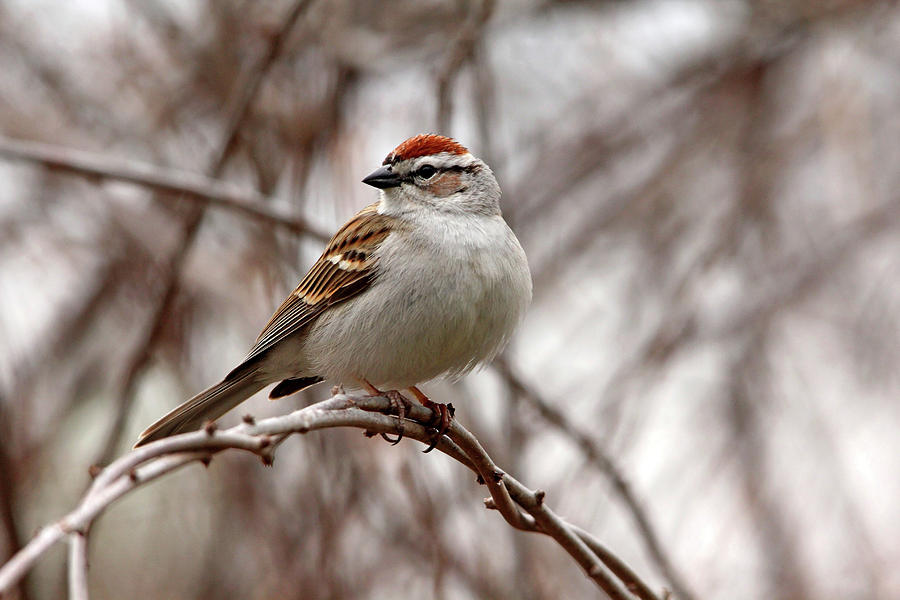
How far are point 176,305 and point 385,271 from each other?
87.1 inches

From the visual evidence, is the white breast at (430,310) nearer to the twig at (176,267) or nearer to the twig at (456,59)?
the twig at (456,59)

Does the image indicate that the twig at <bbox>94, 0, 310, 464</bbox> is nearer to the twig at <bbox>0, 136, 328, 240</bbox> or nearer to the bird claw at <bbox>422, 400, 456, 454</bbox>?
the twig at <bbox>0, 136, 328, 240</bbox>

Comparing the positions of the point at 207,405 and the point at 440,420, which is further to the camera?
the point at 207,405

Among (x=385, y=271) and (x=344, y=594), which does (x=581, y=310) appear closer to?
(x=344, y=594)

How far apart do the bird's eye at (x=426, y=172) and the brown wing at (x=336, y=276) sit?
0.83ft

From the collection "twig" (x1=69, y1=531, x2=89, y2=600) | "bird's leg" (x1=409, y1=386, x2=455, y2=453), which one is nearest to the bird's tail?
"bird's leg" (x1=409, y1=386, x2=455, y2=453)

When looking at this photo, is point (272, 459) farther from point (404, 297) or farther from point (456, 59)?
point (456, 59)

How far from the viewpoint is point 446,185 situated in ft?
14.3

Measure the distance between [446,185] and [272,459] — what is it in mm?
2605

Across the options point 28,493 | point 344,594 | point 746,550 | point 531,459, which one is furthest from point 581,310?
point 28,493

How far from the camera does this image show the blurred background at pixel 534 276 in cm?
549

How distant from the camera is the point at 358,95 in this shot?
6512mm

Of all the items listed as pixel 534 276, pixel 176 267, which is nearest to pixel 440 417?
pixel 176 267

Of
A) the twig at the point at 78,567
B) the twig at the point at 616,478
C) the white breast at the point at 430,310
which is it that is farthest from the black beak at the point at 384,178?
the twig at the point at 78,567
